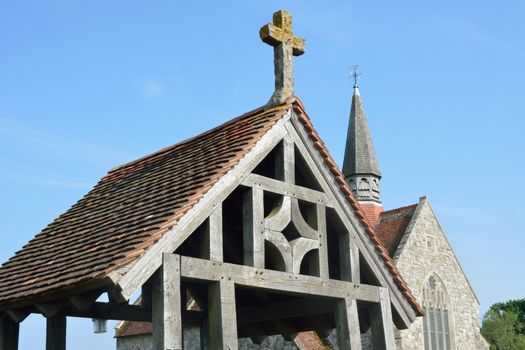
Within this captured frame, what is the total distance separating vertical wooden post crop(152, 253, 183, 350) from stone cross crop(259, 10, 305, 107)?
2742 mm

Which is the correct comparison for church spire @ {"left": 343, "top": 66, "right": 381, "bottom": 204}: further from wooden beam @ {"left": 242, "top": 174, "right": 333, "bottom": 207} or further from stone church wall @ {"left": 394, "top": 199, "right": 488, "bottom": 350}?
wooden beam @ {"left": 242, "top": 174, "right": 333, "bottom": 207}

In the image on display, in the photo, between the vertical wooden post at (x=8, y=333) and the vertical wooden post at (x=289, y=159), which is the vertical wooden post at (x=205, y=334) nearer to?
the vertical wooden post at (x=8, y=333)

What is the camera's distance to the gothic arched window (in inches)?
1205

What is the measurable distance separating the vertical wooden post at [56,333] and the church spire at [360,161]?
3279cm

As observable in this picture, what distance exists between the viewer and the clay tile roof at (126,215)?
738cm

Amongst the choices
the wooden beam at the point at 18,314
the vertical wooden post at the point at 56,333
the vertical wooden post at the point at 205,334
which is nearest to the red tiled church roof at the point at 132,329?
the vertical wooden post at the point at 205,334

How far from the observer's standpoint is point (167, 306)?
23.1 ft

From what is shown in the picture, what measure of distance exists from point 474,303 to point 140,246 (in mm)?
28806

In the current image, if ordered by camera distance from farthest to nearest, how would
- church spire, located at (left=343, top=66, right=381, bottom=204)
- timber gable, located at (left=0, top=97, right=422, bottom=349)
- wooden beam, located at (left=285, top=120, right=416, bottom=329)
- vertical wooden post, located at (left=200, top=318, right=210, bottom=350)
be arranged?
1. church spire, located at (left=343, top=66, right=381, bottom=204)
2. vertical wooden post, located at (left=200, top=318, right=210, bottom=350)
3. wooden beam, located at (left=285, top=120, right=416, bottom=329)
4. timber gable, located at (left=0, top=97, right=422, bottom=349)

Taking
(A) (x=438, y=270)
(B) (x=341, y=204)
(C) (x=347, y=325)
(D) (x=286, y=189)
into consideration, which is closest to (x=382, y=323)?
(C) (x=347, y=325)

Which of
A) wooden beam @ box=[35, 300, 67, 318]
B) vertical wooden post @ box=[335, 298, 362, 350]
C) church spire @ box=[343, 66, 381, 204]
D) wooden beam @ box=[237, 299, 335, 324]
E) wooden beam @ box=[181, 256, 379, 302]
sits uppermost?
church spire @ box=[343, 66, 381, 204]

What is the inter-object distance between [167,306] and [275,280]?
1500 mm

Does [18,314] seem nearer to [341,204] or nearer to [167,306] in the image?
[167,306]

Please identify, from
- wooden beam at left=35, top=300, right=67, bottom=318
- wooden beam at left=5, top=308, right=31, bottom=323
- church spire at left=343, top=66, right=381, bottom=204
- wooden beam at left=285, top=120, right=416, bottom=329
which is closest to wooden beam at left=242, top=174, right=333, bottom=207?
wooden beam at left=285, top=120, right=416, bottom=329
